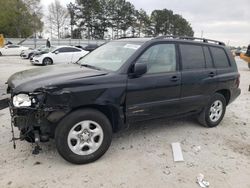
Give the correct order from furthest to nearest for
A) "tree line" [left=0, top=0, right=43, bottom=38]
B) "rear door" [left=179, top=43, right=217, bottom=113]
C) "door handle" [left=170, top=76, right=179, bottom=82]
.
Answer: "tree line" [left=0, top=0, right=43, bottom=38] < "rear door" [left=179, top=43, right=217, bottom=113] < "door handle" [left=170, top=76, right=179, bottom=82]

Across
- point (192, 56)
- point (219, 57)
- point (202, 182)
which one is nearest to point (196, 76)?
point (192, 56)

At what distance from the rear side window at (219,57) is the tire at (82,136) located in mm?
2763

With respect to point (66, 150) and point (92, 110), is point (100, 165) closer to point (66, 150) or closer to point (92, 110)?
point (66, 150)

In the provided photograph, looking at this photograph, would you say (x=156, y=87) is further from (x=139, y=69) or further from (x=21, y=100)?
(x=21, y=100)

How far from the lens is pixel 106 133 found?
3941 millimetres

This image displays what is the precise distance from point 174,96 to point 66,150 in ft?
6.64

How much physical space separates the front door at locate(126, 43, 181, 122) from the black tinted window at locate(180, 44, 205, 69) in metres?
0.22

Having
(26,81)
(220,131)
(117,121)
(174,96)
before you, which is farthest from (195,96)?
(26,81)

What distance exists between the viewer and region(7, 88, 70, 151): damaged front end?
3.47 meters

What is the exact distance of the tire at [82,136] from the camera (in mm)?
3625

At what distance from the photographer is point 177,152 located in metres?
4.33

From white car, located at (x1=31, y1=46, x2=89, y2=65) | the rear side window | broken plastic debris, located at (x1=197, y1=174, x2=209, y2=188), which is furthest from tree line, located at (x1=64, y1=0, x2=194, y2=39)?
broken plastic debris, located at (x1=197, y1=174, x2=209, y2=188)

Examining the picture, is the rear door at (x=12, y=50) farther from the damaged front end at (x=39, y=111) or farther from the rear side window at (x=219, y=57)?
the damaged front end at (x=39, y=111)

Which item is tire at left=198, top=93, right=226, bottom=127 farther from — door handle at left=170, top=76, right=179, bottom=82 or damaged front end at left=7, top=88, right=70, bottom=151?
damaged front end at left=7, top=88, right=70, bottom=151
